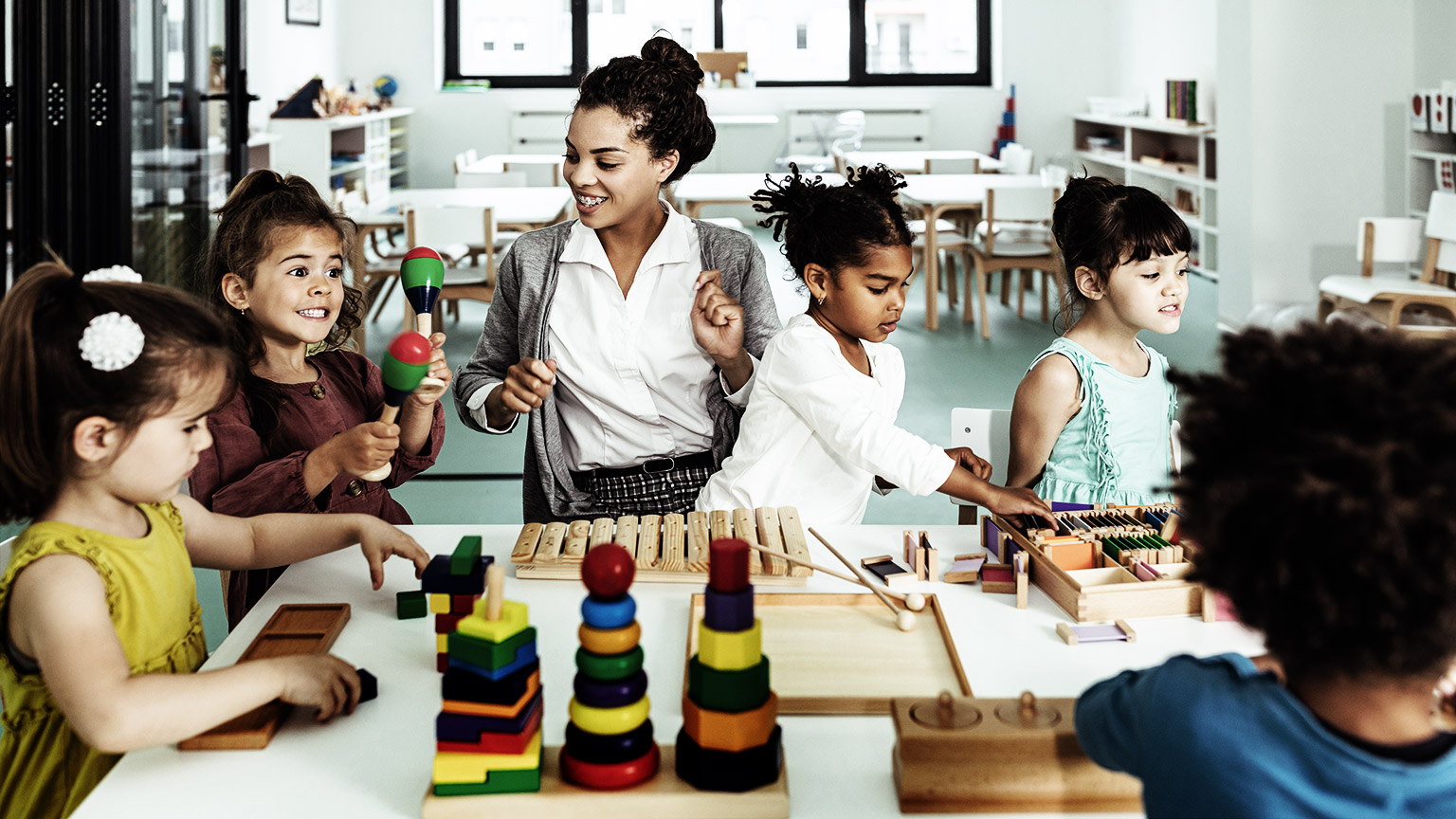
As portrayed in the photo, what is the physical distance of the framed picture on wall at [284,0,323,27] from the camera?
927 centimetres

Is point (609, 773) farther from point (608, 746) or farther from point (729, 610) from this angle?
point (729, 610)

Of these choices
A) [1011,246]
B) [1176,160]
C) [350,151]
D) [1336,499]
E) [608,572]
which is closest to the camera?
[1336,499]

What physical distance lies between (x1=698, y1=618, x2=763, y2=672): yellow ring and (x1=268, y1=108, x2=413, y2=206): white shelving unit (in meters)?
5.75

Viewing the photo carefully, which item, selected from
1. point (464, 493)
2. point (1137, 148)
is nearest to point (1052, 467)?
point (464, 493)

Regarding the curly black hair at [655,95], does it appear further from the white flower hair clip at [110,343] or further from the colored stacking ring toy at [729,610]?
the colored stacking ring toy at [729,610]

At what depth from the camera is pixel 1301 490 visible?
2.24ft

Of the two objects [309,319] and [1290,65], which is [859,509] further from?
[1290,65]

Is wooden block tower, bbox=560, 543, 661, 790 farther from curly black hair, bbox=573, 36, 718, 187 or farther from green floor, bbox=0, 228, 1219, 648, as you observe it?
green floor, bbox=0, 228, 1219, 648

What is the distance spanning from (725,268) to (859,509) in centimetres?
49

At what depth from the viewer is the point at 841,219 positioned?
1938 millimetres

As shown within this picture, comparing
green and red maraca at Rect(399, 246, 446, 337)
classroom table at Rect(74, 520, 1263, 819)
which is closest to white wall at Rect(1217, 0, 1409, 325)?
classroom table at Rect(74, 520, 1263, 819)

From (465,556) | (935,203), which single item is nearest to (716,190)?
(935,203)

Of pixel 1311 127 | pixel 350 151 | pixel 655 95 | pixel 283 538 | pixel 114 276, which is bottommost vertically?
pixel 283 538

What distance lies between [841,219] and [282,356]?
2.92 ft
